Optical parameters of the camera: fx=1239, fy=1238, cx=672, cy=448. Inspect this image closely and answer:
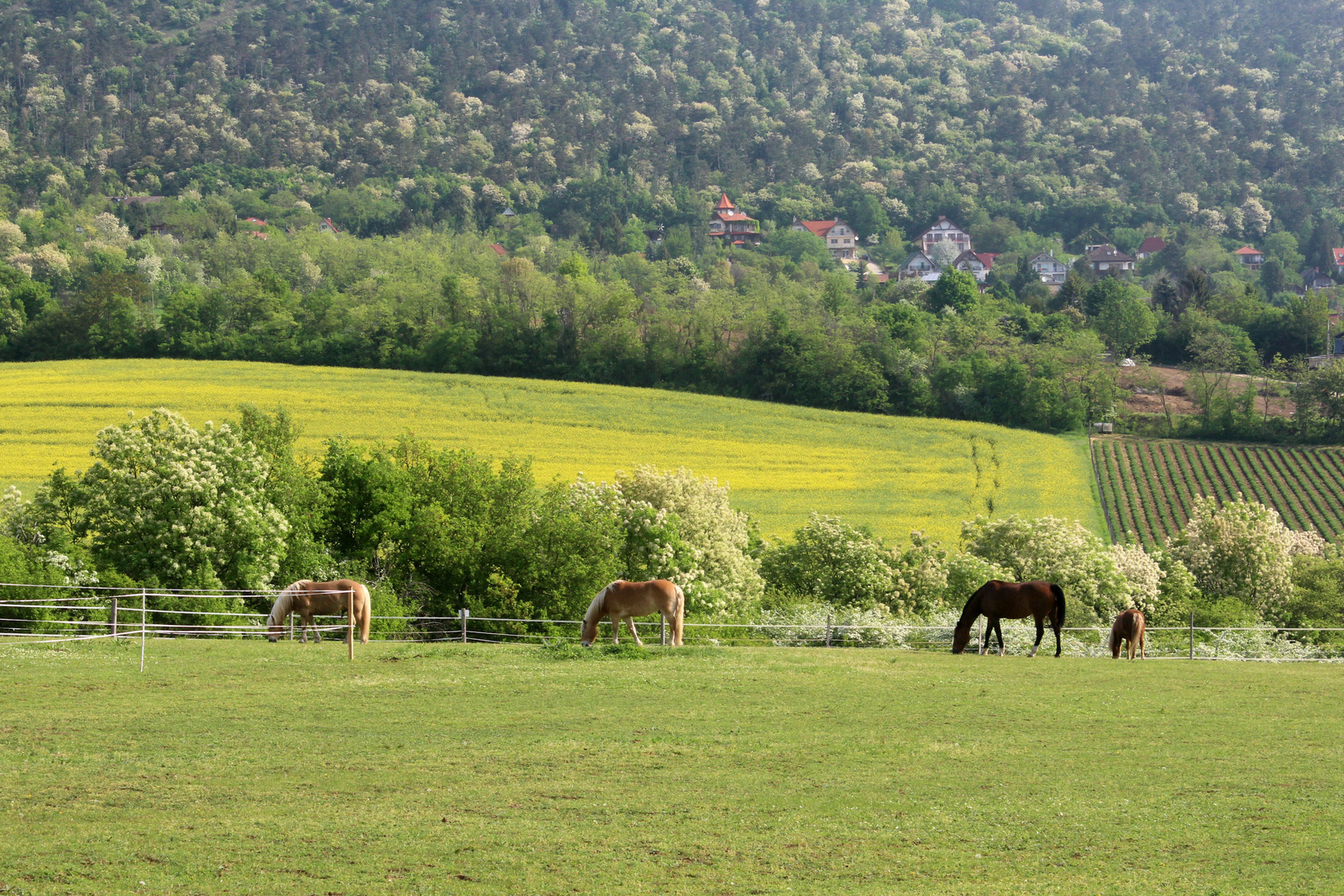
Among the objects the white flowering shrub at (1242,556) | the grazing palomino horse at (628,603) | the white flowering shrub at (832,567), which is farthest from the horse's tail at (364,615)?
the white flowering shrub at (1242,556)

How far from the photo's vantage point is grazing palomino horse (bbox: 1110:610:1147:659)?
31.1 metres

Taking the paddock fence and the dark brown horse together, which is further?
the paddock fence

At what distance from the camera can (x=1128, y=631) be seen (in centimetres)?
3127

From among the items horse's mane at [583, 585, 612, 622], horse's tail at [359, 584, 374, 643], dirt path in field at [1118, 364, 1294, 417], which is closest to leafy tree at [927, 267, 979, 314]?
dirt path in field at [1118, 364, 1294, 417]

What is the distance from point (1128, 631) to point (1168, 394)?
362 feet

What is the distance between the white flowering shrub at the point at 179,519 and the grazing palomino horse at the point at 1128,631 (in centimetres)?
2508

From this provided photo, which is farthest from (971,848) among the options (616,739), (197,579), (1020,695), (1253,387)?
(1253,387)

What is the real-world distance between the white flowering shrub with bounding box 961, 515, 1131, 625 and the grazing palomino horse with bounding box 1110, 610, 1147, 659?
2342 cm

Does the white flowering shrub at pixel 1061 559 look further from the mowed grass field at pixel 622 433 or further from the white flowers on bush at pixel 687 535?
the mowed grass field at pixel 622 433

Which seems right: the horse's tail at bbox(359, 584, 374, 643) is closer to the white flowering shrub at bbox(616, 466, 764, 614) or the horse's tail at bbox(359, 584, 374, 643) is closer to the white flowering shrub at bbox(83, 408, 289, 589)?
the white flowering shrub at bbox(83, 408, 289, 589)

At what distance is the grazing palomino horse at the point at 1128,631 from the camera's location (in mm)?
31125

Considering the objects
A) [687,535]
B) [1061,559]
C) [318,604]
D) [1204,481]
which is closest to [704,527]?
[687,535]

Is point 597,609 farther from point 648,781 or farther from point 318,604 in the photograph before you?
point 648,781

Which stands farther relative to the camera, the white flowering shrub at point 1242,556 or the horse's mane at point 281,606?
the white flowering shrub at point 1242,556
